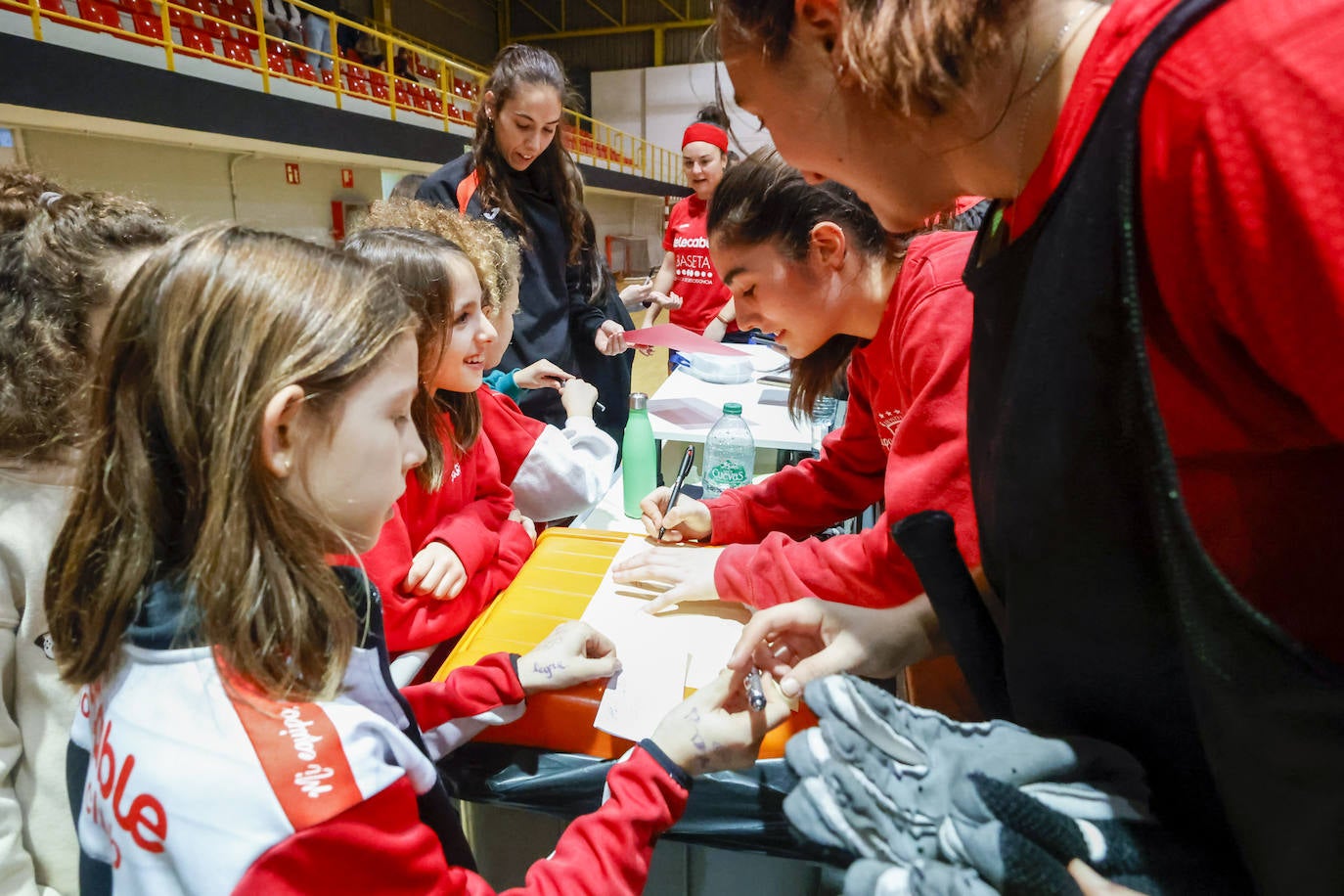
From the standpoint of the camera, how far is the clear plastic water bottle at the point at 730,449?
1880 millimetres

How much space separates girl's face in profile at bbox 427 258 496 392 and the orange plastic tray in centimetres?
36

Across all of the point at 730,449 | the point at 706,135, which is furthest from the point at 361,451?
the point at 706,135

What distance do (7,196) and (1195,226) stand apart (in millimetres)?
1544

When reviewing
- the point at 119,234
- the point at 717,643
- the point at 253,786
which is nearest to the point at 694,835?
the point at 717,643

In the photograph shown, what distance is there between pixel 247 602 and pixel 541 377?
4.62 feet

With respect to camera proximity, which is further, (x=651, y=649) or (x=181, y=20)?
(x=181, y=20)

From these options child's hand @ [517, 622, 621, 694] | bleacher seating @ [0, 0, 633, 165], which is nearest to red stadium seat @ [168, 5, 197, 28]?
bleacher seating @ [0, 0, 633, 165]

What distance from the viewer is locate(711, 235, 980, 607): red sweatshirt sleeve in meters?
0.90

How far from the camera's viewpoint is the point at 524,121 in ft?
7.22

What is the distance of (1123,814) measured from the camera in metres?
0.50

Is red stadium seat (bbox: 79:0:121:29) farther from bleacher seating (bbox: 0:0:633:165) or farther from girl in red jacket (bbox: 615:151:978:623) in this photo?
girl in red jacket (bbox: 615:151:978:623)

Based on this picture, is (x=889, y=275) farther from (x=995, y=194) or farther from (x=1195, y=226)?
(x=1195, y=226)

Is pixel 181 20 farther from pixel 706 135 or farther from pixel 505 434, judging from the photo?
pixel 505 434

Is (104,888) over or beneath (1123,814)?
beneath
